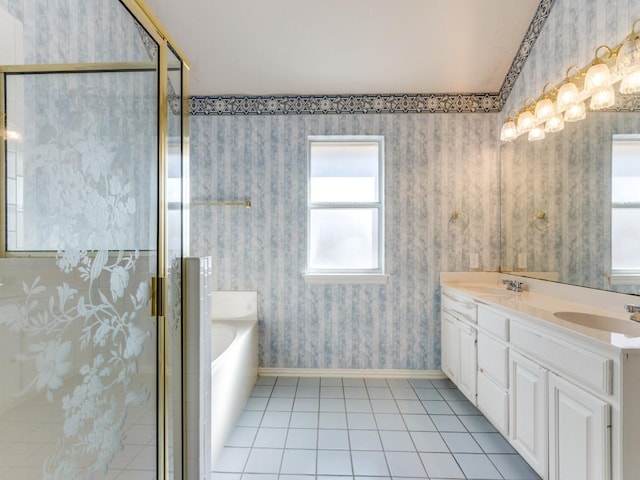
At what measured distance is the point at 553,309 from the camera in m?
1.86

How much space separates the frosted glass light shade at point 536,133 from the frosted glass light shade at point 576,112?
0.29 metres

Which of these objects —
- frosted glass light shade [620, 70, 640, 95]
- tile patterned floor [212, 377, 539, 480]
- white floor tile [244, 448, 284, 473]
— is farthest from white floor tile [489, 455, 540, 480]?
frosted glass light shade [620, 70, 640, 95]

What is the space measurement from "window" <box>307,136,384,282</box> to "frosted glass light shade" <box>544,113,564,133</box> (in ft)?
4.33

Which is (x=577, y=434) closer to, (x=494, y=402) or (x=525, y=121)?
(x=494, y=402)

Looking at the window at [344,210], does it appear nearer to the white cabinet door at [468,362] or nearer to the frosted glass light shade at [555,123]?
the white cabinet door at [468,362]

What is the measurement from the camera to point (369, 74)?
9.02 ft

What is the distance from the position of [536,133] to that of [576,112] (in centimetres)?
37

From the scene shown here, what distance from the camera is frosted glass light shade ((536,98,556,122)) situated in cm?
209

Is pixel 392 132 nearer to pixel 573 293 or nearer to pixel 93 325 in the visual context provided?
pixel 573 293

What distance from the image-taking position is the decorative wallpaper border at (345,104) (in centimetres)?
293

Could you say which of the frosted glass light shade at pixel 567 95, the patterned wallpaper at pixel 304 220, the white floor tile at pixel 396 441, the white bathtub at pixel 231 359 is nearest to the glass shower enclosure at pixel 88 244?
the white bathtub at pixel 231 359

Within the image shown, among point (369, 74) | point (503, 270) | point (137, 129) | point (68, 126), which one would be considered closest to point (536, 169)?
point (503, 270)

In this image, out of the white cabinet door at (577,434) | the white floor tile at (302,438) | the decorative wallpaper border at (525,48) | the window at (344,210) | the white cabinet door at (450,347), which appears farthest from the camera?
the window at (344,210)

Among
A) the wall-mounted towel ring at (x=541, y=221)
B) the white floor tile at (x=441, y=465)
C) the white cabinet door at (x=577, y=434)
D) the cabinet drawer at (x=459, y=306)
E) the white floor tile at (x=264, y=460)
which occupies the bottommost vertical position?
the white floor tile at (x=441, y=465)
